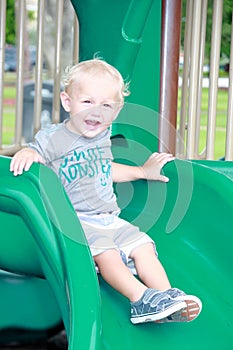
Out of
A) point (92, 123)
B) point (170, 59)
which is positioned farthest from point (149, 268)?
point (170, 59)

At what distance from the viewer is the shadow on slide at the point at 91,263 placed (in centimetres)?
137

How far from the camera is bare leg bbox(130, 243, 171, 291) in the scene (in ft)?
5.32

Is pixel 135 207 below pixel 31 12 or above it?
above

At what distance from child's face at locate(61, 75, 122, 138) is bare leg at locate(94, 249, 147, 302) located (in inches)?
A: 11.2

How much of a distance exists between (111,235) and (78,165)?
17 centimetres

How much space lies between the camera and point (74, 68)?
168 centimetres

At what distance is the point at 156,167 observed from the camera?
1945 mm

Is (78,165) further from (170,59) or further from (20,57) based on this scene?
(20,57)

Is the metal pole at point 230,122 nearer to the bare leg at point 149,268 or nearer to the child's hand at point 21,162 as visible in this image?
the bare leg at point 149,268

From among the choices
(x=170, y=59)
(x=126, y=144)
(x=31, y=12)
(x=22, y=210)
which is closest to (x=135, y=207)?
(x=126, y=144)

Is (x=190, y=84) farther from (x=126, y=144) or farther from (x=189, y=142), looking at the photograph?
(x=126, y=144)

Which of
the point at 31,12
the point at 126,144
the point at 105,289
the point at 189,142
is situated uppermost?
the point at 126,144

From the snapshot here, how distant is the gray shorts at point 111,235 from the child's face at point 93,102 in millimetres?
205

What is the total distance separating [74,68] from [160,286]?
505mm
